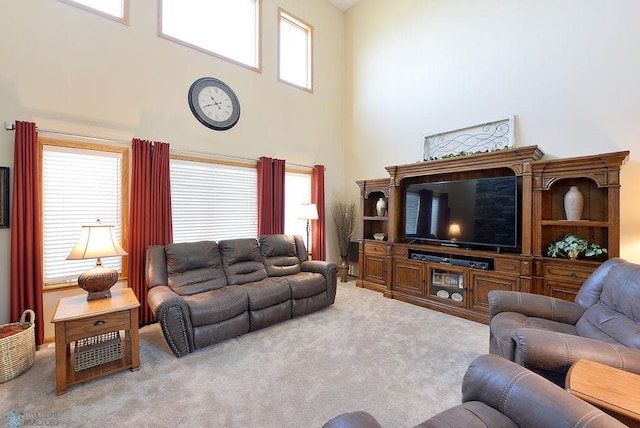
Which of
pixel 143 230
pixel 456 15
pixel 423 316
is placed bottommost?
pixel 423 316

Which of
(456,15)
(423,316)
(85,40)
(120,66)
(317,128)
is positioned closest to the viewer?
(85,40)

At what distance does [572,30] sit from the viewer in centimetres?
328

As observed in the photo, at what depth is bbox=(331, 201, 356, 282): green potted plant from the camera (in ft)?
17.7

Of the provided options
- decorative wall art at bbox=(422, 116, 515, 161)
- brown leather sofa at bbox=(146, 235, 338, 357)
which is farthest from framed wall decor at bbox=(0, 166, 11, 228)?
decorative wall art at bbox=(422, 116, 515, 161)

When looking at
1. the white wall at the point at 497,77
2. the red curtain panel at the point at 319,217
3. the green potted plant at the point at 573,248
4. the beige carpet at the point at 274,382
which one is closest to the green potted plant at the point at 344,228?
the red curtain panel at the point at 319,217

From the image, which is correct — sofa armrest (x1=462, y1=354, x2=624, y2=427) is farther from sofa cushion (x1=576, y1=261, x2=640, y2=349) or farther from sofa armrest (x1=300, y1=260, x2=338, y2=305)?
sofa armrest (x1=300, y1=260, x2=338, y2=305)

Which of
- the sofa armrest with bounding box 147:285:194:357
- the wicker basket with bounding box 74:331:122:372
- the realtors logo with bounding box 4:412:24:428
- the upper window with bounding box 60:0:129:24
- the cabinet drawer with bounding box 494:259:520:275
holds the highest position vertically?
the upper window with bounding box 60:0:129:24

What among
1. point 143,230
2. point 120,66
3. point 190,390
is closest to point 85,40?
point 120,66

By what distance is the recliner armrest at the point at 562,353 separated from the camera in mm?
1482

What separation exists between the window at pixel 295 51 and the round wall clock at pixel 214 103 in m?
1.13

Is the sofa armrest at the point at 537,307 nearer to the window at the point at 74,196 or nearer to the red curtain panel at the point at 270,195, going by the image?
the red curtain panel at the point at 270,195

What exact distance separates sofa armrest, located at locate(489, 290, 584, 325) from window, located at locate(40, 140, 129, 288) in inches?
158

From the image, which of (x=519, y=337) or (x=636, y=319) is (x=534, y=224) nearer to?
(x=636, y=319)

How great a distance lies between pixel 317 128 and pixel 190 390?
4.54m
